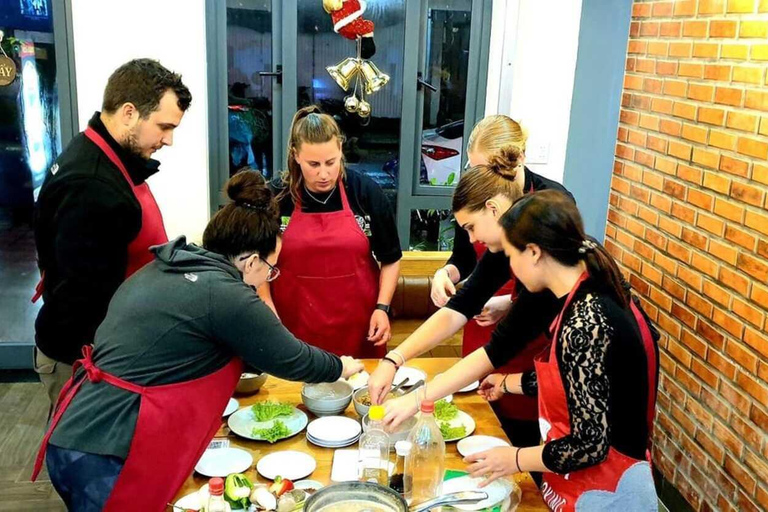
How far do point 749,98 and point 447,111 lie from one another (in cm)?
207

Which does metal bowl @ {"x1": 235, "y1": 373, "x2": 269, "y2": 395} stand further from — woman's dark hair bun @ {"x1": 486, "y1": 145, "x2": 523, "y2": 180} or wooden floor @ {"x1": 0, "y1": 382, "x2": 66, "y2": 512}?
wooden floor @ {"x1": 0, "y1": 382, "x2": 66, "y2": 512}

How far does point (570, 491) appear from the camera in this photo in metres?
1.70

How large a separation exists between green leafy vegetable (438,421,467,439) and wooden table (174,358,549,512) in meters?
0.03

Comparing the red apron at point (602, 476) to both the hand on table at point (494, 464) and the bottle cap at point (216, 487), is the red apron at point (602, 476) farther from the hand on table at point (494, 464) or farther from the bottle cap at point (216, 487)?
the bottle cap at point (216, 487)

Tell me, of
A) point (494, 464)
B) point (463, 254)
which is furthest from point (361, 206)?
point (494, 464)

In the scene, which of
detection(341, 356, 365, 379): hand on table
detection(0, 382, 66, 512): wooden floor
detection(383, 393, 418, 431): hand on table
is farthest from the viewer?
detection(0, 382, 66, 512): wooden floor

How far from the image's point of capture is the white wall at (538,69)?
3.94 meters

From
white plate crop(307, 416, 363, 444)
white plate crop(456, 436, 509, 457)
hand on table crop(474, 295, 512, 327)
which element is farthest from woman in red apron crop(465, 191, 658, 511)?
hand on table crop(474, 295, 512, 327)

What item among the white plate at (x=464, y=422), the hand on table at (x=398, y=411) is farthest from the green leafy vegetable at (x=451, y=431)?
the hand on table at (x=398, y=411)

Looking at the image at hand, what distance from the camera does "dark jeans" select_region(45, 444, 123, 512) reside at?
1.64 meters

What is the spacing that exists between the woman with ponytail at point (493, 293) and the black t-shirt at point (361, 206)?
280mm

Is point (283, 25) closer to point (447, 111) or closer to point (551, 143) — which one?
point (447, 111)

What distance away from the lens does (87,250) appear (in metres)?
1.99

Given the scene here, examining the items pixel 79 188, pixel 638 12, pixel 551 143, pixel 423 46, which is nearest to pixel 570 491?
pixel 79 188
